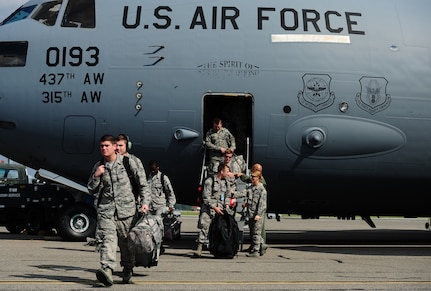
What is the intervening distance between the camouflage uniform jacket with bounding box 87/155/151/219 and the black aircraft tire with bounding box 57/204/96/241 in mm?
7385

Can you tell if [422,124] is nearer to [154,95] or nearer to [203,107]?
[203,107]

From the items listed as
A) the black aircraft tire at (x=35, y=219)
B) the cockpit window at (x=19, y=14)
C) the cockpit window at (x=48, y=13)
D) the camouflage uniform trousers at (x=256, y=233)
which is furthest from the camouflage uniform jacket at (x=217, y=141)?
the black aircraft tire at (x=35, y=219)

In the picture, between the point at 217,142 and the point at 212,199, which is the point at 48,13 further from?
the point at 212,199

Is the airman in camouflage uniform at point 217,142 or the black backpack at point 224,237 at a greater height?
the airman in camouflage uniform at point 217,142

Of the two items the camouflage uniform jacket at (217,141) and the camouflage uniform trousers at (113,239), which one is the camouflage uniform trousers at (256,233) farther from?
the camouflage uniform trousers at (113,239)

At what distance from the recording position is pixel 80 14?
53.4 feet

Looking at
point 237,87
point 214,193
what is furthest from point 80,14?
point 214,193

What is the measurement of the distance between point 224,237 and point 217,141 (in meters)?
2.69

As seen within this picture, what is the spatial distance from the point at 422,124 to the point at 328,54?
2551 mm

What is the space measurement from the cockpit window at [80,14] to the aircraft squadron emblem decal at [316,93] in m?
4.79

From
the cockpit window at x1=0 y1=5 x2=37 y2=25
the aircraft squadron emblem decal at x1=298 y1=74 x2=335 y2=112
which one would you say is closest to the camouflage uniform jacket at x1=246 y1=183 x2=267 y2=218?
the aircraft squadron emblem decal at x1=298 y1=74 x2=335 y2=112

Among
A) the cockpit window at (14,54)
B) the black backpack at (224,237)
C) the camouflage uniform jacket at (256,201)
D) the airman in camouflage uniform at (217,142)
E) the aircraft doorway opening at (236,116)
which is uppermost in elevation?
the cockpit window at (14,54)

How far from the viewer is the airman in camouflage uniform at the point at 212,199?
13914 millimetres

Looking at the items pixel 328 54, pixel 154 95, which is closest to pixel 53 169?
pixel 154 95
